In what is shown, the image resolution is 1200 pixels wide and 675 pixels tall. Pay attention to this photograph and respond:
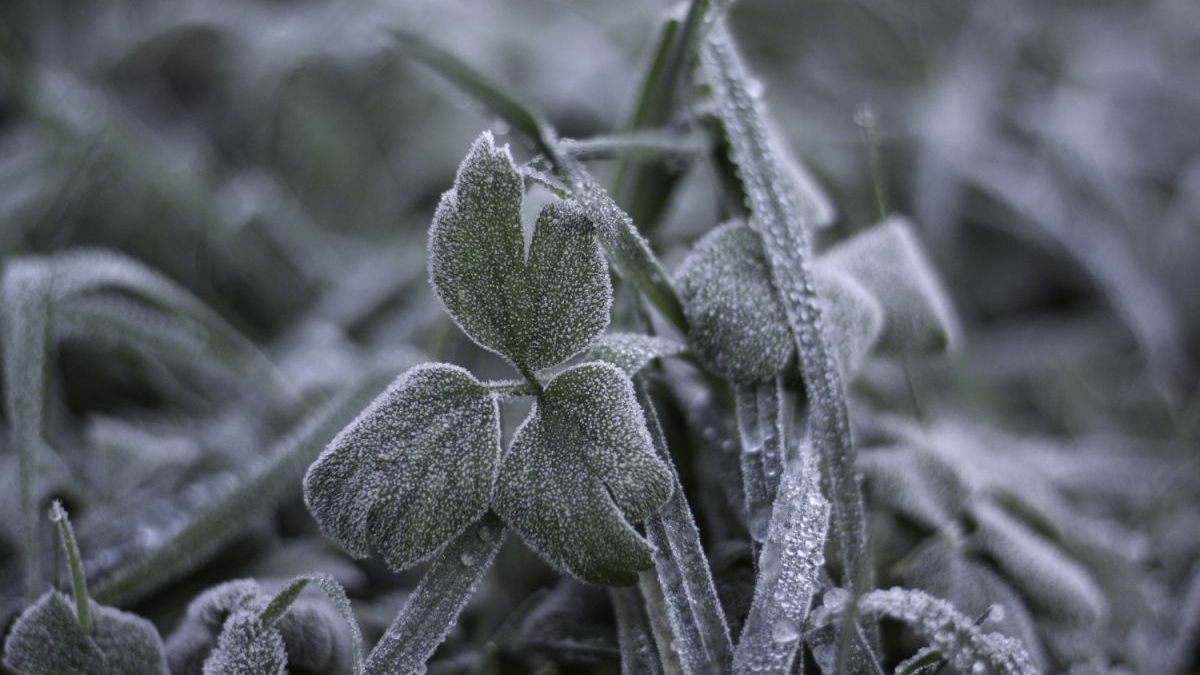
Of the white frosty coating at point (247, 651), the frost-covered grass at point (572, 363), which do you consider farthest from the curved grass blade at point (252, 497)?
the white frosty coating at point (247, 651)

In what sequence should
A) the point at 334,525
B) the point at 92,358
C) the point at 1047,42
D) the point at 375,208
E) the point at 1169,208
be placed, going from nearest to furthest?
the point at 334,525 < the point at 92,358 < the point at 375,208 < the point at 1169,208 < the point at 1047,42

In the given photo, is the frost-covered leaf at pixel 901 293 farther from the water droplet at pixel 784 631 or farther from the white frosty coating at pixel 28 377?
the white frosty coating at pixel 28 377

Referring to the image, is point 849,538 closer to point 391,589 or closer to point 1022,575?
point 1022,575

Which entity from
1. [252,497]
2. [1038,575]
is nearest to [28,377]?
[252,497]

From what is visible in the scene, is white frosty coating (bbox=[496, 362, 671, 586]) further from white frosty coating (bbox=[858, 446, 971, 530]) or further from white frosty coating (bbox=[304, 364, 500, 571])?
white frosty coating (bbox=[858, 446, 971, 530])

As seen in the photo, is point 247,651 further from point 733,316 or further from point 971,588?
point 971,588

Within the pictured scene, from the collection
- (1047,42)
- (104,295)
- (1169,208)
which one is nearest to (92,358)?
(104,295)
